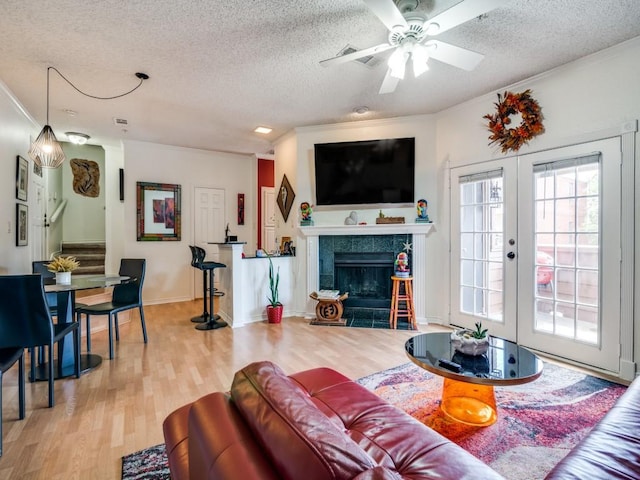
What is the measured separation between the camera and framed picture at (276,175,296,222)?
4.91 m

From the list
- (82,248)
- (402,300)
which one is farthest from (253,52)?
(82,248)

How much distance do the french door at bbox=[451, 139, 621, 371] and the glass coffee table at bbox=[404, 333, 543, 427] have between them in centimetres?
127

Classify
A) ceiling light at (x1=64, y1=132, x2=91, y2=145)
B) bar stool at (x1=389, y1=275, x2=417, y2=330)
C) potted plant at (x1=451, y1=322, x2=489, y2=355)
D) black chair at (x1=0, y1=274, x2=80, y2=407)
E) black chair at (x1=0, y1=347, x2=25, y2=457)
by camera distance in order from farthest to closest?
1. ceiling light at (x1=64, y1=132, x2=91, y2=145)
2. bar stool at (x1=389, y1=275, x2=417, y2=330)
3. black chair at (x1=0, y1=274, x2=80, y2=407)
4. potted plant at (x1=451, y1=322, x2=489, y2=355)
5. black chair at (x1=0, y1=347, x2=25, y2=457)

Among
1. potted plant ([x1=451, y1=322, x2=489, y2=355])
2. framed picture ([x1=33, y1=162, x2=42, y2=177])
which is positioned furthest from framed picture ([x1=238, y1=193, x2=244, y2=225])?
potted plant ([x1=451, y1=322, x2=489, y2=355])

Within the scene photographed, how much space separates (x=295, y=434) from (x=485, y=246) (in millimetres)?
3653

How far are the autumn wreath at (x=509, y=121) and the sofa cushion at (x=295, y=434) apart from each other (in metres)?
3.52

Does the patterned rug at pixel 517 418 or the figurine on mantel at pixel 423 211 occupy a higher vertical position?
the figurine on mantel at pixel 423 211

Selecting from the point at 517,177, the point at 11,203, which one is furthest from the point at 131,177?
the point at 517,177

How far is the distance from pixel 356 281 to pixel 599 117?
309cm

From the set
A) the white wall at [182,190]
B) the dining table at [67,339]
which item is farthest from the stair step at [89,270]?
the dining table at [67,339]

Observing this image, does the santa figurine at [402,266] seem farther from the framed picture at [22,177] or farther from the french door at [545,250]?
the framed picture at [22,177]

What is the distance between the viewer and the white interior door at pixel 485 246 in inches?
137

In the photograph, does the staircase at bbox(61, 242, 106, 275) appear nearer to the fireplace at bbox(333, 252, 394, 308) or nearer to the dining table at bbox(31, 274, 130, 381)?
the dining table at bbox(31, 274, 130, 381)

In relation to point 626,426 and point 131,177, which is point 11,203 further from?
point 626,426
